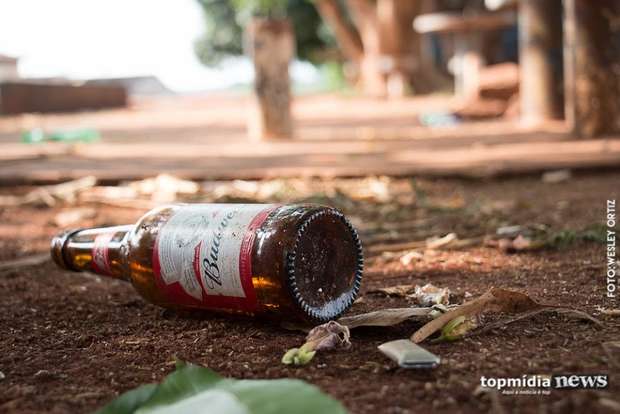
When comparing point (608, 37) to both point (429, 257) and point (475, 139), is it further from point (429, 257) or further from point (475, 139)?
point (429, 257)

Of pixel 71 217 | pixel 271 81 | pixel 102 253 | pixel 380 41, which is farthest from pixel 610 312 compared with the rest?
pixel 380 41

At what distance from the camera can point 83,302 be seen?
2189 mm

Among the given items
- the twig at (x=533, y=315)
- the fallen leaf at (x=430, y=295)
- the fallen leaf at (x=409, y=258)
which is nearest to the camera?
the twig at (x=533, y=315)

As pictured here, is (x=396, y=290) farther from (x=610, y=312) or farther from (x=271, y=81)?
(x=271, y=81)

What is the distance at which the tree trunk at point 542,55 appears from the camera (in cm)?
712

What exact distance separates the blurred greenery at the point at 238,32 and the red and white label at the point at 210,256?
16.9 m

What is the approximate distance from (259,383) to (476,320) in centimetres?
60

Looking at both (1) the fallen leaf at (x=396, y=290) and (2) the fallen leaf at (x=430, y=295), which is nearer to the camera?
(2) the fallen leaf at (x=430, y=295)

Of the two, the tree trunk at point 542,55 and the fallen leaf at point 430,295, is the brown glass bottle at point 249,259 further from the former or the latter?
the tree trunk at point 542,55

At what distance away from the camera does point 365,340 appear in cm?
161

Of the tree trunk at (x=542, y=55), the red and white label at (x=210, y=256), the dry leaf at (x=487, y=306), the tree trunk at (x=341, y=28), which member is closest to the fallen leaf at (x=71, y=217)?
the red and white label at (x=210, y=256)

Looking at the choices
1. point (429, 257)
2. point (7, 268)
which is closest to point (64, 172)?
point (7, 268)

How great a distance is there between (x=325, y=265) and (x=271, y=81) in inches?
220

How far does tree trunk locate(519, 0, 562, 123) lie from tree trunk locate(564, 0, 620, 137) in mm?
1558
